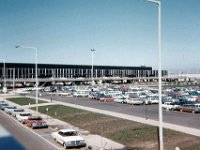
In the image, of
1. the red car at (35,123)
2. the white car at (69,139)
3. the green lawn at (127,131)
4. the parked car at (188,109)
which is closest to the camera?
the white car at (69,139)

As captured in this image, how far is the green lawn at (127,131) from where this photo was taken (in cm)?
2516

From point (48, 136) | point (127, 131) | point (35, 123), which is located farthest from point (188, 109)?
point (48, 136)

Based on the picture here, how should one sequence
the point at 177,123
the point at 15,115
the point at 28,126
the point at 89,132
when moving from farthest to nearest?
the point at 15,115
the point at 28,126
the point at 177,123
the point at 89,132

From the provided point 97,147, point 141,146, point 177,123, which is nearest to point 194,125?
point 177,123

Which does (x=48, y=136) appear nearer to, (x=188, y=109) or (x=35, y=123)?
(x=35, y=123)

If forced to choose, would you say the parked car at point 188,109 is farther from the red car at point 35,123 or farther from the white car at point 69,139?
the white car at point 69,139

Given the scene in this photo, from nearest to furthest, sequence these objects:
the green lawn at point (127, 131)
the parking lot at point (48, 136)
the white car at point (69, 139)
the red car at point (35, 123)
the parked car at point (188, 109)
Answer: the white car at point (69, 139) < the green lawn at point (127, 131) < the parking lot at point (48, 136) < the red car at point (35, 123) < the parked car at point (188, 109)

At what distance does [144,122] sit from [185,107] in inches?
518

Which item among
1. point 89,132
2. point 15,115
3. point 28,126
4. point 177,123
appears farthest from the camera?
point 15,115

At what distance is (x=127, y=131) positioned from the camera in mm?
30297

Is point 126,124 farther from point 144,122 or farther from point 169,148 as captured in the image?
point 169,148

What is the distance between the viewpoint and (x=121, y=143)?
26.2 m

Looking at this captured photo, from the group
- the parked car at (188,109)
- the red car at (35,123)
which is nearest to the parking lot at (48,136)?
the red car at (35,123)

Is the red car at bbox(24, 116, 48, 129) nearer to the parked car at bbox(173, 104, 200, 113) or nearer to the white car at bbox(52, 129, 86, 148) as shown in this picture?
the white car at bbox(52, 129, 86, 148)
